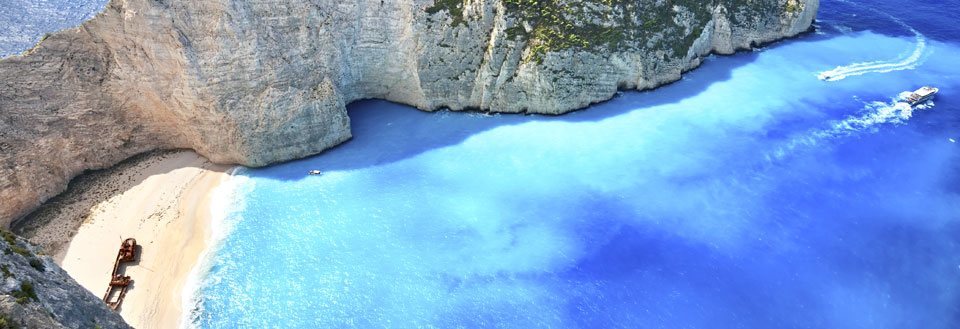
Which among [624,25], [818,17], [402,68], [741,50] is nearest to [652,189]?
[624,25]

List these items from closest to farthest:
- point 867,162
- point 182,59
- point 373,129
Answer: point 182,59, point 867,162, point 373,129

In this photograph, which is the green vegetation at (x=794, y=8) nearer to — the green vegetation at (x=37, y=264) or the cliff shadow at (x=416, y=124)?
the cliff shadow at (x=416, y=124)

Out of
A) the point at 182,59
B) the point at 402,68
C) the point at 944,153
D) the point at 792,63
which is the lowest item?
the point at 944,153

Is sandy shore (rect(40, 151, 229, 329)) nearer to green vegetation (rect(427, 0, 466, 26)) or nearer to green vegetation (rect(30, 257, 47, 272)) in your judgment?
green vegetation (rect(30, 257, 47, 272))

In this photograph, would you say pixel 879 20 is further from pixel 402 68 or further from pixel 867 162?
pixel 402 68

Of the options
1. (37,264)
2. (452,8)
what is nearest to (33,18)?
(452,8)

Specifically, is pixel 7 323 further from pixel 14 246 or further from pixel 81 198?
pixel 81 198

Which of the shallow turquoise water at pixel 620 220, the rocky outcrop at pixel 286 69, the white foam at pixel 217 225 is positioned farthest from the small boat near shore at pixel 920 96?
the white foam at pixel 217 225
